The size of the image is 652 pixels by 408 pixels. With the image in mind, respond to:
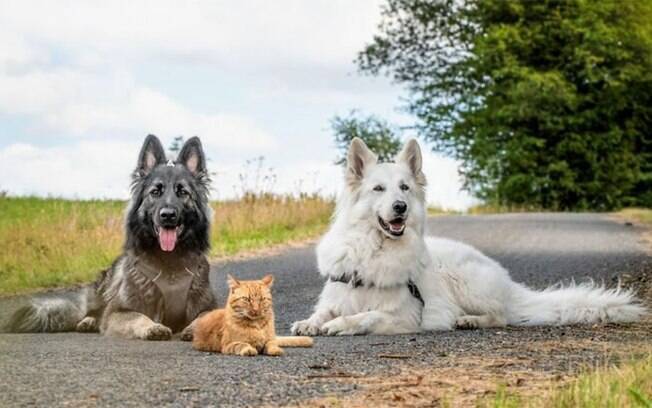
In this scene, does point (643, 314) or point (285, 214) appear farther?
point (285, 214)

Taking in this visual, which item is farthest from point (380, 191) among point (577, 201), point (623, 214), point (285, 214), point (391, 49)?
point (391, 49)

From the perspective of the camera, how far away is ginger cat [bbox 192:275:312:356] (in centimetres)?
728

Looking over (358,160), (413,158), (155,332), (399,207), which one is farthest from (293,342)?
(413,158)

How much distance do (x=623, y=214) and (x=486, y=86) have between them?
41.3ft

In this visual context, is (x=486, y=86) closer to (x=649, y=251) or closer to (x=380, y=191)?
(x=649, y=251)

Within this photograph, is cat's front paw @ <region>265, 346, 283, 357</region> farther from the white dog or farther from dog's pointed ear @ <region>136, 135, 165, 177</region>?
dog's pointed ear @ <region>136, 135, 165, 177</region>

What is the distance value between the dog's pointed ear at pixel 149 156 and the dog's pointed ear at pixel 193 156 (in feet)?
0.52

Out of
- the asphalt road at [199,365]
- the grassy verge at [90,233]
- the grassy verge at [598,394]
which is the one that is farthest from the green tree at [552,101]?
the grassy verge at [598,394]

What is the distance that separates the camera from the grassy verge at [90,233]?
14086 mm

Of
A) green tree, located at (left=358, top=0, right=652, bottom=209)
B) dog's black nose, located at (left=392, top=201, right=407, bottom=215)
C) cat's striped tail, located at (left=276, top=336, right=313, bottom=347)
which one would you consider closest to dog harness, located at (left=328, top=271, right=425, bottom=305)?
dog's black nose, located at (left=392, top=201, right=407, bottom=215)

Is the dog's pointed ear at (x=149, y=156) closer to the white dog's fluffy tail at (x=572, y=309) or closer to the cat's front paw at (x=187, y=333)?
the cat's front paw at (x=187, y=333)

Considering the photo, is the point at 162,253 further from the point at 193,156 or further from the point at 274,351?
the point at 274,351

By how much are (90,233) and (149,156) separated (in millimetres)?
8183

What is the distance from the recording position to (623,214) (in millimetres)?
31484
